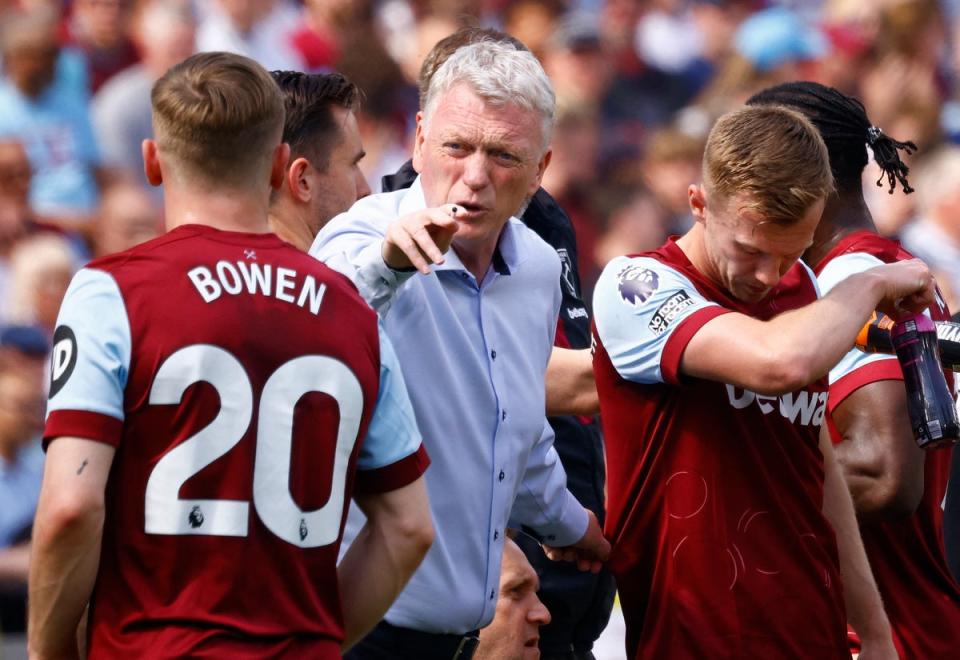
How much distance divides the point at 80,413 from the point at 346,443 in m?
0.50

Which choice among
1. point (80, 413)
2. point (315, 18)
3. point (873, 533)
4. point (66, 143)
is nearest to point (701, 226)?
point (873, 533)

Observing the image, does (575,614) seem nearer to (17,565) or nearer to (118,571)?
(118,571)

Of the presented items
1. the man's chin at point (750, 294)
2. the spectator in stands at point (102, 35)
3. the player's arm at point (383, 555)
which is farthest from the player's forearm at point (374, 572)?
the spectator in stands at point (102, 35)

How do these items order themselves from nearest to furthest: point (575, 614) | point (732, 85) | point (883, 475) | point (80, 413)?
point (80, 413), point (883, 475), point (575, 614), point (732, 85)

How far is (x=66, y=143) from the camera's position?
7.82m

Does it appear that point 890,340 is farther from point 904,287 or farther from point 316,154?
point 316,154

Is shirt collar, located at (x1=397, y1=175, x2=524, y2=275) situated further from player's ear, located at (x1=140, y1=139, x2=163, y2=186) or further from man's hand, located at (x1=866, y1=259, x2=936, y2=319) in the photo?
man's hand, located at (x1=866, y1=259, x2=936, y2=319)

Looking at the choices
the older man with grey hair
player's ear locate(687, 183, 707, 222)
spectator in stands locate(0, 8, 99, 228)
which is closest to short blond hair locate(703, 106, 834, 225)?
player's ear locate(687, 183, 707, 222)

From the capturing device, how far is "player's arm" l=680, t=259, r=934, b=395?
3.15 meters

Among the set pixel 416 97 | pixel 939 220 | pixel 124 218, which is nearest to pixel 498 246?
pixel 124 218

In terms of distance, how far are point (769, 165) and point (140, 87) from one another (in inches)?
213

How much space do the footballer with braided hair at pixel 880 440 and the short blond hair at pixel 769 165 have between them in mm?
585

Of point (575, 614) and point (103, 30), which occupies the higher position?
point (103, 30)

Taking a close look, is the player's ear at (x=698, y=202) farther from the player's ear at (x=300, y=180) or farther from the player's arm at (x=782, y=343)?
the player's ear at (x=300, y=180)
